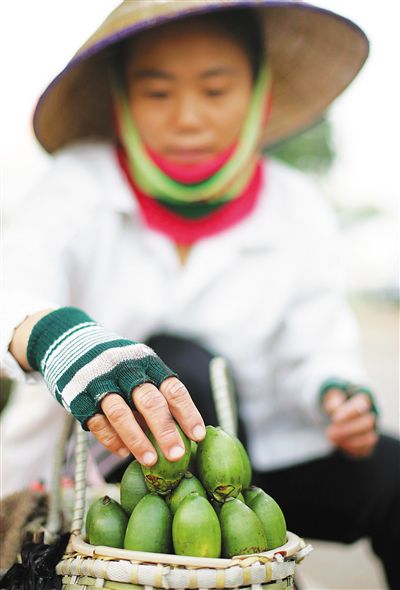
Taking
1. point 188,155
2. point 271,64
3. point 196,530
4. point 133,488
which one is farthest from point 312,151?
point 196,530

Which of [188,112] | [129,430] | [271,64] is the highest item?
[271,64]

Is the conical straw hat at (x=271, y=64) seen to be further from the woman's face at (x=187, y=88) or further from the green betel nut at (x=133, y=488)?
the green betel nut at (x=133, y=488)

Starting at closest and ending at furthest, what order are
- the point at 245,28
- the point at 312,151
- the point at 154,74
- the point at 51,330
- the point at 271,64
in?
the point at 51,330 → the point at 154,74 → the point at 245,28 → the point at 271,64 → the point at 312,151

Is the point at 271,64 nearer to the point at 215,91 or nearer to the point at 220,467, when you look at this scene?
the point at 215,91

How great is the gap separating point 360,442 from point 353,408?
13 cm

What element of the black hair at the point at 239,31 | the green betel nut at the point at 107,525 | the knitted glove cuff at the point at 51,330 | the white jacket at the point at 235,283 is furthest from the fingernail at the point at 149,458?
the black hair at the point at 239,31

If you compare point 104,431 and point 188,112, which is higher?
point 188,112

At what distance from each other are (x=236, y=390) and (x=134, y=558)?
0.97 metres

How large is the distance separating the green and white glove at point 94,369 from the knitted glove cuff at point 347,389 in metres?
0.69

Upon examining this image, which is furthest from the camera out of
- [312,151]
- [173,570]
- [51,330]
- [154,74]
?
[312,151]

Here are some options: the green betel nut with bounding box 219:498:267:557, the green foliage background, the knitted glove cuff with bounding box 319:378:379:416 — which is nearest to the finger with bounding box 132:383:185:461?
the green betel nut with bounding box 219:498:267:557

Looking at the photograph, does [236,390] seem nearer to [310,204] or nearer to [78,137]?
[310,204]

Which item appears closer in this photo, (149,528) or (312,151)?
(149,528)

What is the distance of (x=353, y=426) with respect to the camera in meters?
1.50
